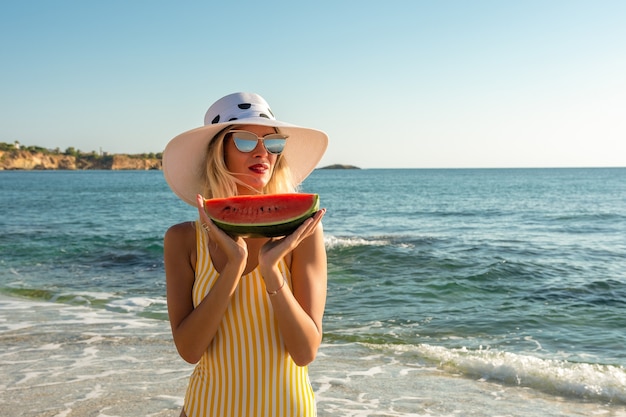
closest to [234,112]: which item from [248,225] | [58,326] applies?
[248,225]

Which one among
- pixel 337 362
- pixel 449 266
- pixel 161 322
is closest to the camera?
pixel 337 362

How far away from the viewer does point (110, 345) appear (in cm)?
707

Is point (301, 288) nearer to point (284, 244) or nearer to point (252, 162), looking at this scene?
point (284, 244)

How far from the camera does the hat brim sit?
2393 mm

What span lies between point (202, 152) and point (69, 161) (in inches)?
7049

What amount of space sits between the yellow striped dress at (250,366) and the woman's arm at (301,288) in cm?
6

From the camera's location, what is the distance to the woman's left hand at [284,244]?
6.43 feet

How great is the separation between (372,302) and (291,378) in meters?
8.03

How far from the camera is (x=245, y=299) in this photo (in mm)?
2174

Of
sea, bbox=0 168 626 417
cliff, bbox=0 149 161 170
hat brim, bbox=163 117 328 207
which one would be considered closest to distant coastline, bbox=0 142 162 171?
cliff, bbox=0 149 161 170

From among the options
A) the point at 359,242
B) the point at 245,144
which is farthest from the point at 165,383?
the point at 359,242

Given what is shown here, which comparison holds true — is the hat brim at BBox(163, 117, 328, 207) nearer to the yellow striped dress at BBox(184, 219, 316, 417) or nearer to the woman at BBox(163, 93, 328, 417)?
the woman at BBox(163, 93, 328, 417)

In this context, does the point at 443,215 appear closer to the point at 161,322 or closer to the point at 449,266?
the point at 449,266

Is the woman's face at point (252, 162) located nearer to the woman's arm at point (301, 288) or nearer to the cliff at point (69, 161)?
the woman's arm at point (301, 288)
